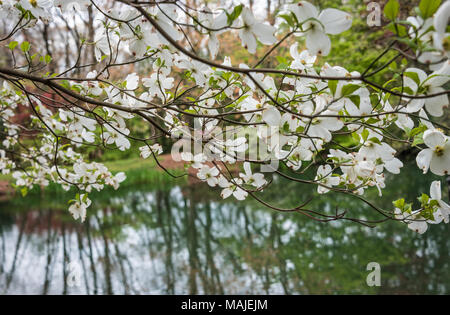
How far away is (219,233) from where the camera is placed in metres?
3.21

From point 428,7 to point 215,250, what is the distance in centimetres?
268

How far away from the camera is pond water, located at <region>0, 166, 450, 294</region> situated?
90.0 inches

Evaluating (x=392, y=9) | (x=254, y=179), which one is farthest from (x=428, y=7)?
(x=254, y=179)

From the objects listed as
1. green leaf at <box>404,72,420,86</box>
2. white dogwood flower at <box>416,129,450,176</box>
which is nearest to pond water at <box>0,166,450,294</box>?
white dogwood flower at <box>416,129,450,176</box>

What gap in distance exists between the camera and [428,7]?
1.00 ft

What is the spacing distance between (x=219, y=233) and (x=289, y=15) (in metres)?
2.96

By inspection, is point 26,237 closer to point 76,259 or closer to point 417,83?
point 76,259

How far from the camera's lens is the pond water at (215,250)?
229 centimetres

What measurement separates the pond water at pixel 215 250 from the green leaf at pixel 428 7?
2081 mm

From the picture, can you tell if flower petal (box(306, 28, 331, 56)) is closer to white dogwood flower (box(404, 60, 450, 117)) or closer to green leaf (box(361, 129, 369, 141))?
white dogwood flower (box(404, 60, 450, 117))

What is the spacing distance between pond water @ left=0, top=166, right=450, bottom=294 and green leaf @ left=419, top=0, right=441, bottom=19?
6.83 feet

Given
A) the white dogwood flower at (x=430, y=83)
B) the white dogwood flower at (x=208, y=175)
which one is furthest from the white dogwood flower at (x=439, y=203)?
the white dogwood flower at (x=208, y=175)

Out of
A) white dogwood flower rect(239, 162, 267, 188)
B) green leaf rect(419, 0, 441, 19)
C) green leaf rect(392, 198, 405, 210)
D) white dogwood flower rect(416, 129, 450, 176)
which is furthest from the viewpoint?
white dogwood flower rect(239, 162, 267, 188)
